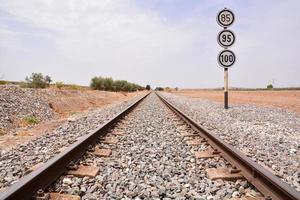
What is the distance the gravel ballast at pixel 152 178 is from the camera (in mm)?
3354

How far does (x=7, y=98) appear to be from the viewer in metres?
12.9

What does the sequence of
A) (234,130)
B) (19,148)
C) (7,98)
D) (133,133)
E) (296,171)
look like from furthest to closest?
(7,98) < (234,130) < (133,133) < (19,148) < (296,171)

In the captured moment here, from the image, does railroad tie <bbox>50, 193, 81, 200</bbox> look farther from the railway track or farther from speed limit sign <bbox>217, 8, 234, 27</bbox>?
speed limit sign <bbox>217, 8, 234, 27</bbox>

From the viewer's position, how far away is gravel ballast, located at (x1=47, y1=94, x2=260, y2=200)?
335cm

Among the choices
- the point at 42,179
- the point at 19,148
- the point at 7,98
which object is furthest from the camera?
the point at 7,98

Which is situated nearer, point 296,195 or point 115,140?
point 296,195

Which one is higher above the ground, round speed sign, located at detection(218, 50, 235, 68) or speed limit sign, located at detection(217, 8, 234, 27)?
speed limit sign, located at detection(217, 8, 234, 27)

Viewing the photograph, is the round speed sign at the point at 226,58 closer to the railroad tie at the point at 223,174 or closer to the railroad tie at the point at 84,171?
the railroad tie at the point at 223,174

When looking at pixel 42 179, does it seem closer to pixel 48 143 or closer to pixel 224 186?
pixel 224 186

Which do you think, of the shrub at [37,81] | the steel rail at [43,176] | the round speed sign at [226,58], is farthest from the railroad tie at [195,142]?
the shrub at [37,81]

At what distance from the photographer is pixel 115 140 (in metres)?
6.21

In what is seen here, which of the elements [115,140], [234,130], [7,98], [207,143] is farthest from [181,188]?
[7,98]

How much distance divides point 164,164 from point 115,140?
1.94 metres

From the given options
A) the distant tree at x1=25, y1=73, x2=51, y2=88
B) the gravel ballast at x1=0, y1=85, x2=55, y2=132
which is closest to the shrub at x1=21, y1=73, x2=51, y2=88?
the distant tree at x1=25, y1=73, x2=51, y2=88
